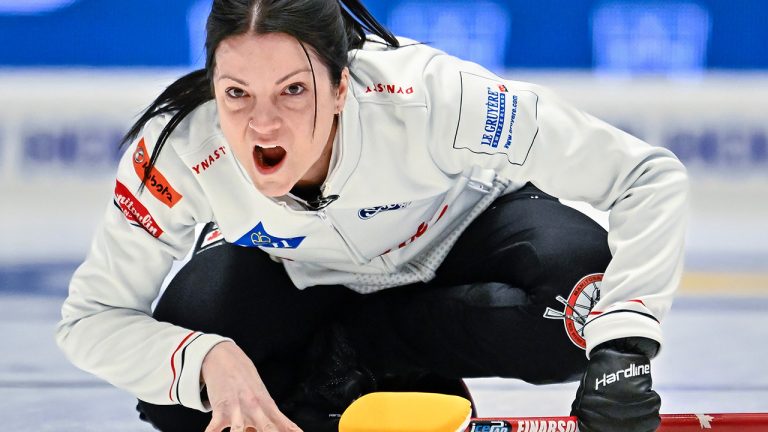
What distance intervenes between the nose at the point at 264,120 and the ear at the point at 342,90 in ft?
0.46

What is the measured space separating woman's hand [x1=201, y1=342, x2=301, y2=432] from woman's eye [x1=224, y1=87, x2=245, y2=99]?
0.39 meters

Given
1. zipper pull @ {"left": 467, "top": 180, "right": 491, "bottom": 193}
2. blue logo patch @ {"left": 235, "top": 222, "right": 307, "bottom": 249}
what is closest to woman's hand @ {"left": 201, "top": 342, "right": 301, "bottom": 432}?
blue logo patch @ {"left": 235, "top": 222, "right": 307, "bottom": 249}

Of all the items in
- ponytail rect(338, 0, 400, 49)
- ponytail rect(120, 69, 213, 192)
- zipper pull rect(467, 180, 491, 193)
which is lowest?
zipper pull rect(467, 180, 491, 193)

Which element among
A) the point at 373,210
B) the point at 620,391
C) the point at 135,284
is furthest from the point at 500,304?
the point at 135,284

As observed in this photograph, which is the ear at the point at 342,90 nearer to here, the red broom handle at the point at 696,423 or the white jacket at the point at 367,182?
the white jacket at the point at 367,182

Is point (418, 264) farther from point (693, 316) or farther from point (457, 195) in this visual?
point (693, 316)

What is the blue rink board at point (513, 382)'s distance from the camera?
88.4 inches

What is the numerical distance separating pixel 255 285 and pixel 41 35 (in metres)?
2.86

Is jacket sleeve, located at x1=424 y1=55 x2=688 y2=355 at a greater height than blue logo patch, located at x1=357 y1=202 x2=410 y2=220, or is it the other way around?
jacket sleeve, located at x1=424 y1=55 x2=688 y2=355

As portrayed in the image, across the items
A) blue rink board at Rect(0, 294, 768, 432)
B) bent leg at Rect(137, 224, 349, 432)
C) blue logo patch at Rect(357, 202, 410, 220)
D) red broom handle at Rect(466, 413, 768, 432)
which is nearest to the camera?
red broom handle at Rect(466, 413, 768, 432)

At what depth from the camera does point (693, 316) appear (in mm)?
3205

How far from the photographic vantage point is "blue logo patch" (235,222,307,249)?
197 cm

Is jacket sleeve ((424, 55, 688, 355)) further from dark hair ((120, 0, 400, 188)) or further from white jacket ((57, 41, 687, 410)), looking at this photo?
dark hair ((120, 0, 400, 188))

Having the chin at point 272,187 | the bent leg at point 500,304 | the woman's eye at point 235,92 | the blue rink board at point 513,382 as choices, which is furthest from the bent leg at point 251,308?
the woman's eye at point 235,92
